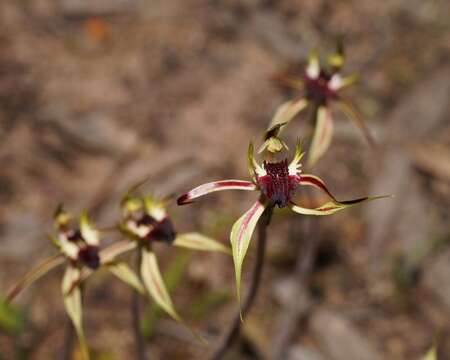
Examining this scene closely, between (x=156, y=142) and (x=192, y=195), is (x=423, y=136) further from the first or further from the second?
(x=192, y=195)

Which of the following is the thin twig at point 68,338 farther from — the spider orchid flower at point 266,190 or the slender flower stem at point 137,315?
the spider orchid flower at point 266,190

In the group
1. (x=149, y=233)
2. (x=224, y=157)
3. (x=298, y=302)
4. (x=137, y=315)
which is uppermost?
(x=149, y=233)

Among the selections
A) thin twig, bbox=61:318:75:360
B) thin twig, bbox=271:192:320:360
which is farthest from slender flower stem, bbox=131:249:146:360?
thin twig, bbox=271:192:320:360

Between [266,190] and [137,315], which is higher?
[266,190]

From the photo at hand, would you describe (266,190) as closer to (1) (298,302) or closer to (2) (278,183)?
(2) (278,183)

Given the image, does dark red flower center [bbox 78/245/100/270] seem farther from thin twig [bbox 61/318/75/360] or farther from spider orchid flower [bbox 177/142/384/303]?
spider orchid flower [bbox 177/142/384/303]

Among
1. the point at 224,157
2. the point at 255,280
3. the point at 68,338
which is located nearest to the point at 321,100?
the point at 255,280
